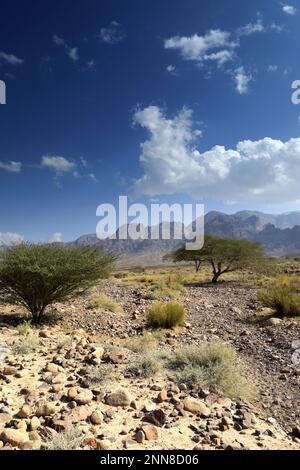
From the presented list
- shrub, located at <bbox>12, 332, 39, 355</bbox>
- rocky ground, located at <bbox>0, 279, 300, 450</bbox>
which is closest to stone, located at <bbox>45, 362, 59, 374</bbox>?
rocky ground, located at <bbox>0, 279, 300, 450</bbox>

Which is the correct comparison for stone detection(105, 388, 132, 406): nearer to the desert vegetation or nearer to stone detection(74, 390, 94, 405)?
the desert vegetation

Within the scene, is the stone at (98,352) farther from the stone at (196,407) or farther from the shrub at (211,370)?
the stone at (196,407)

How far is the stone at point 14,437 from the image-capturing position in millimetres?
4098

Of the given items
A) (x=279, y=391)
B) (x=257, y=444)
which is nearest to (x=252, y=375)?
(x=279, y=391)

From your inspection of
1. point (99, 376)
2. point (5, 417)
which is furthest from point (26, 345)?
point (5, 417)

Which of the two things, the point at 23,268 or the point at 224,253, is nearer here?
the point at 23,268

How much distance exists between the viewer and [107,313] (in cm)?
1257

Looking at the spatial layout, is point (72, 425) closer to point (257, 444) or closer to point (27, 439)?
point (27, 439)

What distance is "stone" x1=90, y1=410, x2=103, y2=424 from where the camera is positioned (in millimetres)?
4723

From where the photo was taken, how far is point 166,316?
10828 millimetres

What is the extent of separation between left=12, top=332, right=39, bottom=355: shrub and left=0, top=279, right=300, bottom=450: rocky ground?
92mm

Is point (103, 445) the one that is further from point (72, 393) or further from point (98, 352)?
point (98, 352)

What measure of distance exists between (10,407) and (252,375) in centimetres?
440

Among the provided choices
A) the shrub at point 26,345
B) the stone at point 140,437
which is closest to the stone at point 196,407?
the stone at point 140,437
